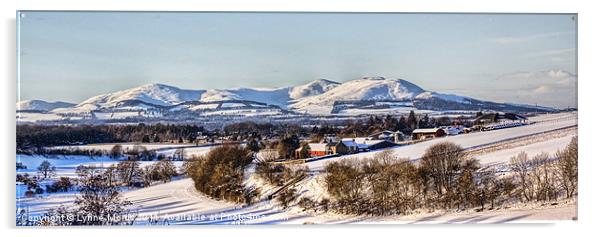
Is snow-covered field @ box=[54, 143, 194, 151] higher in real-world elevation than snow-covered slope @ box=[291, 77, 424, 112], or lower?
lower

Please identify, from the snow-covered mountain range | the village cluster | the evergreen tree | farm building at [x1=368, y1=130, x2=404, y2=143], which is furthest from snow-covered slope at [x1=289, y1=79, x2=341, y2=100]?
the evergreen tree

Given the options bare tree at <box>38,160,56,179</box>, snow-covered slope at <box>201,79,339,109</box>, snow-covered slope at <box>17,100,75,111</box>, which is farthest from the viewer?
snow-covered slope at <box>201,79,339,109</box>

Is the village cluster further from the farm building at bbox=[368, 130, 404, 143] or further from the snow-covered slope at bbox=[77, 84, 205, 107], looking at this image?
the snow-covered slope at bbox=[77, 84, 205, 107]

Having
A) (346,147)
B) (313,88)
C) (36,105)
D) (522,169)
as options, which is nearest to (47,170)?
(36,105)

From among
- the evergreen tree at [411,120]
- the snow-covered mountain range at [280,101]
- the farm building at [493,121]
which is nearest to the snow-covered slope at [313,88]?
the snow-covered mountain range at [280,101]

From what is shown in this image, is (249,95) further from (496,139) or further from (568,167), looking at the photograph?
(568,167)

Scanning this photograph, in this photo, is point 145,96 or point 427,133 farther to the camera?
point 427,133

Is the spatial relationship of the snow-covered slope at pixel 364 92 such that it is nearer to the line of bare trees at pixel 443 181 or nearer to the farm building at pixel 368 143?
the farm building at pixel 368 143
